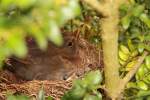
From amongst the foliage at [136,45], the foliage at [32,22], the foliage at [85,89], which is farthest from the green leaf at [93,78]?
the foliage at [32,22]

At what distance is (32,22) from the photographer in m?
0.37

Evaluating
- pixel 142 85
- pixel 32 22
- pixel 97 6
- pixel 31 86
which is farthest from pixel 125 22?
pixel 31 86

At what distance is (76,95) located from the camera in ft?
2.80

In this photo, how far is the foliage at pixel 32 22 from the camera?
1.20 feet

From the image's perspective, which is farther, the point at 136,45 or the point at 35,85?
the point at 35,85

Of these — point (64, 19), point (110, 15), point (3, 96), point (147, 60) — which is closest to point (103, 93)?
point (147, 60)

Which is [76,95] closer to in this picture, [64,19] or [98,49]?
[64,19]

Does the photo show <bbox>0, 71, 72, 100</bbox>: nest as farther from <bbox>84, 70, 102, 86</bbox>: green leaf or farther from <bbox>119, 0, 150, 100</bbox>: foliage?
<bbox>84, 70, 102, 86</bbox>: green leaf

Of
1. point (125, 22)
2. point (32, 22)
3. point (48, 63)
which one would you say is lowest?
point (32, 22)

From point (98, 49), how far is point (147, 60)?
623 millimetres

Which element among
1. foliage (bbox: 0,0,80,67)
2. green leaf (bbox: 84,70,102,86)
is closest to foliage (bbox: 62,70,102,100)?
green leaf (bbox: 84,70,102,86)

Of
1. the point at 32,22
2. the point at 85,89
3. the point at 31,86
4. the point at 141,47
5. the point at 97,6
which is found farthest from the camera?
the point at 31,86

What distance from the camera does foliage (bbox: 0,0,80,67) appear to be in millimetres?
365

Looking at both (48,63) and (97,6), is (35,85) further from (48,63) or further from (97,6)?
(97,6)
